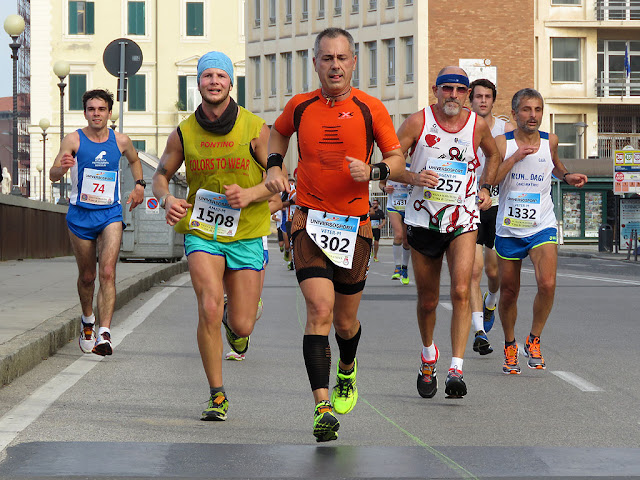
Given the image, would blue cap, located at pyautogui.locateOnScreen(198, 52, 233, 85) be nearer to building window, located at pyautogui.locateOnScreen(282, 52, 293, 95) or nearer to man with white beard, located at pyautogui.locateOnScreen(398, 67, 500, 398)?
man with white beard, located at pyautogui.locateOnScreen(398, 67, 500, 398)

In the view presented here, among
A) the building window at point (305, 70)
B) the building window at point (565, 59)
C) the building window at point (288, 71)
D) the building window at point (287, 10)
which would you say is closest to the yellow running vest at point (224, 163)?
the building window at point (565, 59)

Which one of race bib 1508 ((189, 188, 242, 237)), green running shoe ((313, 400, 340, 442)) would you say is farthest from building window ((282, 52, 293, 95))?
green running shoe ((313, 400, 340, 442))

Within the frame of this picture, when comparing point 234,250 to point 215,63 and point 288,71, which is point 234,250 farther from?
point 288,71

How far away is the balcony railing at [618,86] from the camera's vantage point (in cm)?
6494

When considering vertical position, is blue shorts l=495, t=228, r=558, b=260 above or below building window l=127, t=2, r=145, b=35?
below

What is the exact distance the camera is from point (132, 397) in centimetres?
829

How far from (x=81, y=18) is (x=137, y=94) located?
5.30 meters

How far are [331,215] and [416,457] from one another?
139 centimetres

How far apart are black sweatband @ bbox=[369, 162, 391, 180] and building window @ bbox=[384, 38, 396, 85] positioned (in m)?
59.4

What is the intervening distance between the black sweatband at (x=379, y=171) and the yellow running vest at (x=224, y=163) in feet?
2.91

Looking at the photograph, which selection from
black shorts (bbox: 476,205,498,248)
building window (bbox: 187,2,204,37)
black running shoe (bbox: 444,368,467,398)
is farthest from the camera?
building window (bbox: 187,2,204,37)

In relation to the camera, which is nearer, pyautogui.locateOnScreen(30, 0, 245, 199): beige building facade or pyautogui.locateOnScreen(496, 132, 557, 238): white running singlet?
pyautogui.locateOnScreen(496, 132, 557, 238): white running singlet

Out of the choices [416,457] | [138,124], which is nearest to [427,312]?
[416,457]

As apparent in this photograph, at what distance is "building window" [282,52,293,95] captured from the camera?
70438 millimetres
